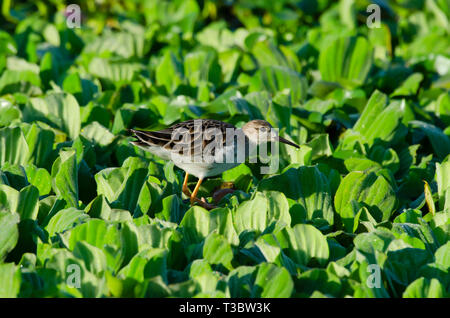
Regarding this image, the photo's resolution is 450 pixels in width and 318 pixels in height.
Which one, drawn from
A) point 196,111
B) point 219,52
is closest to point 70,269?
point 196,111

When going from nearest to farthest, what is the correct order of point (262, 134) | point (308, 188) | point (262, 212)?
point (262, 212)
point (308, 188)
point (262, 134)

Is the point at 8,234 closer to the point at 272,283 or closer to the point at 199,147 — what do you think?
the point at 272,283

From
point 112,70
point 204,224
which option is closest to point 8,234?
point 204,224

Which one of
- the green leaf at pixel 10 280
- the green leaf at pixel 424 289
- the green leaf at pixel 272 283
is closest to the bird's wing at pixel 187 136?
the green leaf at pixel 272 283

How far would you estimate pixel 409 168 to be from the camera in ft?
17.3

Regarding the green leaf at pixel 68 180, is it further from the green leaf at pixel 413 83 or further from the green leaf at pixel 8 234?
the green leaf at pixel 413 83

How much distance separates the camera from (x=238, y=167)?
512 centimetres

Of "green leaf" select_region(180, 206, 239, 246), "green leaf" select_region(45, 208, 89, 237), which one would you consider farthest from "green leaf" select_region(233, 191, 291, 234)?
"green leaf" select_region(45, 208, 89, 237)

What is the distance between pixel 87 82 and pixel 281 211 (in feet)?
9.77

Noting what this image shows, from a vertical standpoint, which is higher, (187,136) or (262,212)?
(187,136)

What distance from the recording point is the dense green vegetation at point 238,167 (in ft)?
11.5

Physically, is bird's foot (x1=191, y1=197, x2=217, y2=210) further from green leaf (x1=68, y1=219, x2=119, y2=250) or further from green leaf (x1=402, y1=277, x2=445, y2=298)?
green leaf (x1=402, y1=277, x2=445, y2=298)

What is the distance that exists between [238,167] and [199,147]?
1.56ft

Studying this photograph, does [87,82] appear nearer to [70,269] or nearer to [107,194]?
[107,194]
